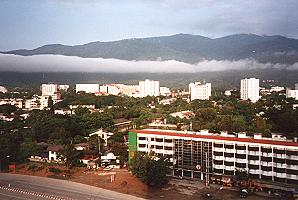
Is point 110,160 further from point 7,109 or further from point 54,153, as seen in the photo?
point 7,109

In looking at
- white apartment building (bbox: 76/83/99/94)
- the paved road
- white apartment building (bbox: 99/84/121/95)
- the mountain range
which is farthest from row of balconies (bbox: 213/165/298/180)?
the mountain range

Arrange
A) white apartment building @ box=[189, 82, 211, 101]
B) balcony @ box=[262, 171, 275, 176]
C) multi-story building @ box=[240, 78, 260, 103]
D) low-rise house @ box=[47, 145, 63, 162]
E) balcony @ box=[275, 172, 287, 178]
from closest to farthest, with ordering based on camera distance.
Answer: balcony @ box=[275, 172, 287, 178]
balcony @ box=[262, 171, 275, 176]
low-rise house @ box=[47, 145, 63, 162]
multi-story building @ box=[240, 78, 260, 103]
white apartment building @ box=[189, 82, 211, 101]

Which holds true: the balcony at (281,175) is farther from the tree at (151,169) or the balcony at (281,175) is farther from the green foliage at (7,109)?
the green foliage at (7,109)

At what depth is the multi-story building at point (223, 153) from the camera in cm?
839

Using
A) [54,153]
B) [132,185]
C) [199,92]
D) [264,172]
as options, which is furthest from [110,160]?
[199,92]

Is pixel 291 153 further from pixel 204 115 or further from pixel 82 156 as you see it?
pixel 204 115

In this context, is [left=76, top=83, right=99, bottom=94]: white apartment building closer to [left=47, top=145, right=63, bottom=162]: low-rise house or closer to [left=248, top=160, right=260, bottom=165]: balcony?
[left=47, top=145, right=63, bottom=162]: low-rise house

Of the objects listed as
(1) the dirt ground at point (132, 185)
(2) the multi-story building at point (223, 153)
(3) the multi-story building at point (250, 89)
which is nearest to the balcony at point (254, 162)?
(2) the multi-story building at point (223, 153)

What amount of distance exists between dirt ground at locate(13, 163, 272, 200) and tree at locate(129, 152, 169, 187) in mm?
194

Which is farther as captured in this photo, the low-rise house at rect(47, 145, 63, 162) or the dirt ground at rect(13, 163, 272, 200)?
the low-rise house at rect(47, 145, 63, 162)

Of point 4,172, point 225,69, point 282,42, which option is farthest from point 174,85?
point 4,172

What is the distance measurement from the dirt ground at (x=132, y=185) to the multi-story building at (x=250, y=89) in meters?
24.9

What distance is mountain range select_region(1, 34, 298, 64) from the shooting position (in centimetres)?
5204

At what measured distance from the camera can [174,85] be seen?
164 feet
